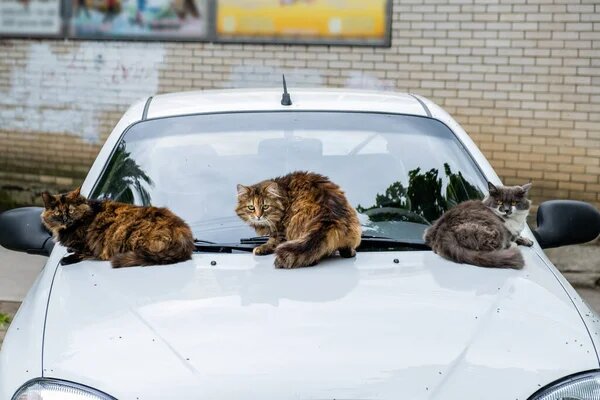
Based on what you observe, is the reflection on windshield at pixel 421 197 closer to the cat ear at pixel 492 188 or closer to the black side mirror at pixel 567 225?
the cat ear at pixel 492 188

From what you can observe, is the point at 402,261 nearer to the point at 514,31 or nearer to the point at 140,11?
the point at 514,31

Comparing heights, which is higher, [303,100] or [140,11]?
[140,11]

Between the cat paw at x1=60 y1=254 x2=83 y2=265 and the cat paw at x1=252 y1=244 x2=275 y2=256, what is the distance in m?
0.64

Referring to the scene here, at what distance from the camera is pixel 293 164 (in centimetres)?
380

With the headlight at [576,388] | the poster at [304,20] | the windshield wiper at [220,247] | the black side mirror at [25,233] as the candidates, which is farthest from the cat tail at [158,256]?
the poster at [304,20]

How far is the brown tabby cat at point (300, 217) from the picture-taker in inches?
128

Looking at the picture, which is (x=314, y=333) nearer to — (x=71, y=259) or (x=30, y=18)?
(x=71, y=259)

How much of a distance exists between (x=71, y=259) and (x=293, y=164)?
0.96m

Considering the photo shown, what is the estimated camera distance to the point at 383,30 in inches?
354

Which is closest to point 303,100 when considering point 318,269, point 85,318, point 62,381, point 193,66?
point 318,269

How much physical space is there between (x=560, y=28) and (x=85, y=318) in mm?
6602

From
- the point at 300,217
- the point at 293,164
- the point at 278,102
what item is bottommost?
the point at 300,217

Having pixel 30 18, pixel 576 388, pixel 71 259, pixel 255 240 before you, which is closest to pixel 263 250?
pixel 255 240

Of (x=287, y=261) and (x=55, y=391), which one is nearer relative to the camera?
(x=55, y=391)
